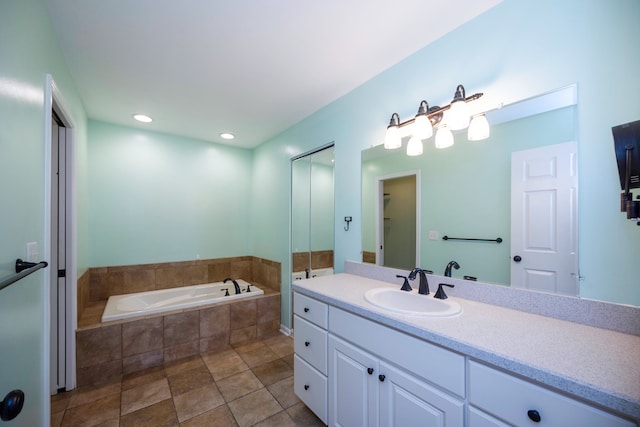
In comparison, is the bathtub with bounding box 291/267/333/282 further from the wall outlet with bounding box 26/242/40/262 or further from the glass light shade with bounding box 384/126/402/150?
the wall outlet with bounding box 26/242/40/262

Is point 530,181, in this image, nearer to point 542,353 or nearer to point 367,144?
point 542,353

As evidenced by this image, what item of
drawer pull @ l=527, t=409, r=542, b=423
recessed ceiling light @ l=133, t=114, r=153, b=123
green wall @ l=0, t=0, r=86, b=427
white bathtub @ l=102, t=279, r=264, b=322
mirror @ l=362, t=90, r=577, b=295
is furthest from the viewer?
recessed ceiling light @ l=133, t=114, r=153, b=123

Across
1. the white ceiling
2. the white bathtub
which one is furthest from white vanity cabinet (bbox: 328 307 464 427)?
the white bathtub

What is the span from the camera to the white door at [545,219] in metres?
1.14

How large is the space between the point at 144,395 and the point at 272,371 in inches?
38.8

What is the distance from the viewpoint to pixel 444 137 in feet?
5.05

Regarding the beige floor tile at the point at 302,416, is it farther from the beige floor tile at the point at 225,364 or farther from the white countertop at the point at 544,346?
the white countertop at the point at 544,346

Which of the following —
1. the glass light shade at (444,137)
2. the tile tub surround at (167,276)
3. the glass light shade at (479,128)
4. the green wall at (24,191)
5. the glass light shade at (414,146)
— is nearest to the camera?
the green wall at (24,191)

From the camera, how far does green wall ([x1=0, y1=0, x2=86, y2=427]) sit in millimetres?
950

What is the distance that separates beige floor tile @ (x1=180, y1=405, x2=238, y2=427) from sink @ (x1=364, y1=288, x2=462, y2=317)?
1.27m

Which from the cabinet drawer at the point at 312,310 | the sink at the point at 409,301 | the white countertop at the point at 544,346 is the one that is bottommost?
the cabinet drawer at the point at 312,310

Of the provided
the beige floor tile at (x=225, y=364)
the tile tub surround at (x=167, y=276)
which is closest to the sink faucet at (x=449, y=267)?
the beige floor tile at (x=225, y=364)

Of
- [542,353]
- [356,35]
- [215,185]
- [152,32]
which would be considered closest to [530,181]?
[542,353]

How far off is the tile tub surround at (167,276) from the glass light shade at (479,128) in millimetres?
2474
